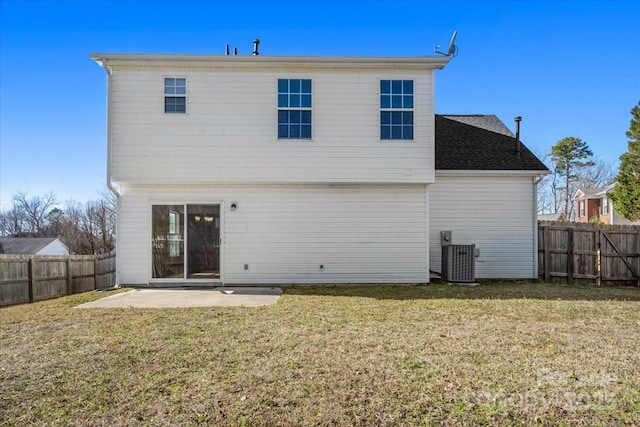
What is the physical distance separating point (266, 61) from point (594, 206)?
110 feet

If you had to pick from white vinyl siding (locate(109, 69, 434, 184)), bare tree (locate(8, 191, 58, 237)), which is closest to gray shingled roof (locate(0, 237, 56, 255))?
bare tree (locate(8, 191, 58, 237))

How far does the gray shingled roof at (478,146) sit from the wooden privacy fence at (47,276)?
11.1 metres

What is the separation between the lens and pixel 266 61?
8953mm

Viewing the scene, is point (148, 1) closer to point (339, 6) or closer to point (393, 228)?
point (339, 6)

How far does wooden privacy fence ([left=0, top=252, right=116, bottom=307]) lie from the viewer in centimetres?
918

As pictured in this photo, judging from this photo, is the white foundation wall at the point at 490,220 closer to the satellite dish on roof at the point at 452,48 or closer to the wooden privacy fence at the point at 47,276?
the satellite dish on roof at the point at 452,48

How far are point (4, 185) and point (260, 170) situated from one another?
47.5 metres

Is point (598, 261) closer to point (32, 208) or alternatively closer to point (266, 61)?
point (266, 61)

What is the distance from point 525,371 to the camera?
361cm

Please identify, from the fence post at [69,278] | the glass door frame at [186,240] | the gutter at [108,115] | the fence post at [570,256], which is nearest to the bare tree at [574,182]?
the fence post at [570,256]

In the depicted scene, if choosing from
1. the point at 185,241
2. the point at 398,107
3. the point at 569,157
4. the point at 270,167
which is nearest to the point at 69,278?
the point at 185,241

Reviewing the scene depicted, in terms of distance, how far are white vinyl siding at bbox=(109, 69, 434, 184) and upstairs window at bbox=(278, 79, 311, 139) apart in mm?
147

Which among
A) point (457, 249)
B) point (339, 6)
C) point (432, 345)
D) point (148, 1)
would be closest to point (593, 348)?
point (432, 345)

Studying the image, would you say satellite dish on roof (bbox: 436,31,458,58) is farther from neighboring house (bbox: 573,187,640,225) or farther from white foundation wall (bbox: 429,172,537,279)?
neighboring house (bbox: 573,187,640,225)
